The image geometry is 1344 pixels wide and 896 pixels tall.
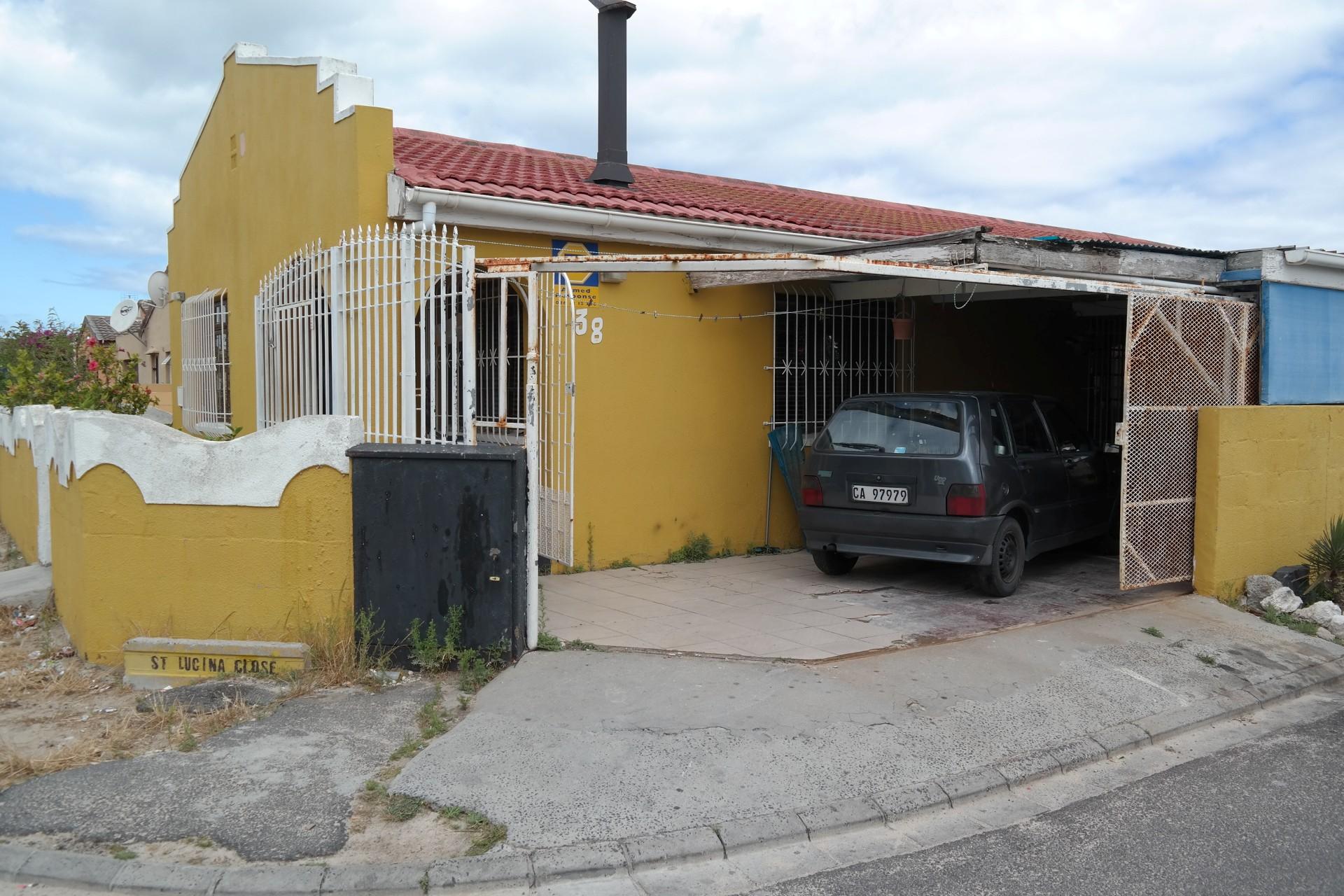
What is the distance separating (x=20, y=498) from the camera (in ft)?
35.1

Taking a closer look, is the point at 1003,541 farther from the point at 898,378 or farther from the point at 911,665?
the point at 898,378

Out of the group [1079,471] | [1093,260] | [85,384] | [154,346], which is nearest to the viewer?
[1093,260]

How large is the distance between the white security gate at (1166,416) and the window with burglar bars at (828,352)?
274 centimetres

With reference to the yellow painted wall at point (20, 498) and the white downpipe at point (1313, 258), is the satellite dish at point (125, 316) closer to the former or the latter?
the yellow painted wall at point (20, 498)

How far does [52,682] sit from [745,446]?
605 cm

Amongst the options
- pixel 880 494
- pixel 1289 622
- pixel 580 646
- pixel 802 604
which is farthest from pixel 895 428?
pixel 1289 622

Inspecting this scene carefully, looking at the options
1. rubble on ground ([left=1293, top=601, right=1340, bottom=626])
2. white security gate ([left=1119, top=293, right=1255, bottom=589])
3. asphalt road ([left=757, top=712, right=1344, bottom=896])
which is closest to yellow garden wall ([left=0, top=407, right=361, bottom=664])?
asphalt road ([left=757, top=712, right=1344, bottom=896])

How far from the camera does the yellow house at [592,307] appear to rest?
7641 mm

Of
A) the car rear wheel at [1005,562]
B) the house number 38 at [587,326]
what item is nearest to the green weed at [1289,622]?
the car rear wheel at [1005,562]

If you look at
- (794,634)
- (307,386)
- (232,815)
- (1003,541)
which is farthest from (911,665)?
(307,386)

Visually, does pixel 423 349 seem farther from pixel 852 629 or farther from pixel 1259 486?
pixel 1259 486

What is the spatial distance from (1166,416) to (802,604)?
10.9 ft

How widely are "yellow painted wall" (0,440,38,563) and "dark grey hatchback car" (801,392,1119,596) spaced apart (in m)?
6.97

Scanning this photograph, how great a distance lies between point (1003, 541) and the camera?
26.7 feet
